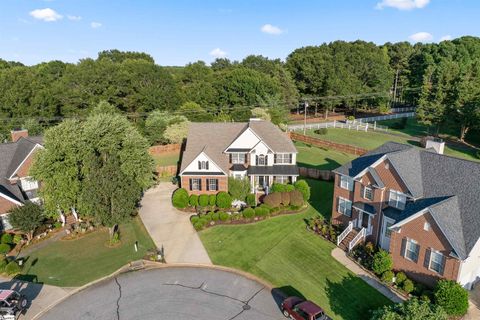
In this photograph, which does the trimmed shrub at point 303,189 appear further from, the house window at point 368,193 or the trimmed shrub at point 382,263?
the trimmed shrub at point 382,263

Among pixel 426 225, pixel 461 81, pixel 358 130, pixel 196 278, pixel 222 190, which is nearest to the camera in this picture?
pixel 426 225

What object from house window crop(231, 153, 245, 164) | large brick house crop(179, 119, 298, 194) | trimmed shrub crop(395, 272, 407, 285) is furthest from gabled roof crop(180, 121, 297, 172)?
trimmed shrub crop(395, 272, 407, 285)

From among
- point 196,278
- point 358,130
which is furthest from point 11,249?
point 358,130

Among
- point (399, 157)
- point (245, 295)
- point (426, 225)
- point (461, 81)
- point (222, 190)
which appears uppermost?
point (461, 81)

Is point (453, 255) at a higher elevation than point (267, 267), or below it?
higher

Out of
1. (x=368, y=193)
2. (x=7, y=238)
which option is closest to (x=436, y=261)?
(x=368, y=193)

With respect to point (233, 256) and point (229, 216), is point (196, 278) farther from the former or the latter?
point (229, 216)

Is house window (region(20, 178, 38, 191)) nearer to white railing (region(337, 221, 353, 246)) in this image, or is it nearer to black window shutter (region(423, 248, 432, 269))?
white railing (region(337, 221, 353, 246))

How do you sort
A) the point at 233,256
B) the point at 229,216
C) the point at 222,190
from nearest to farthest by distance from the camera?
the point at 233,256
the point at 229,216
the point at 222,190
